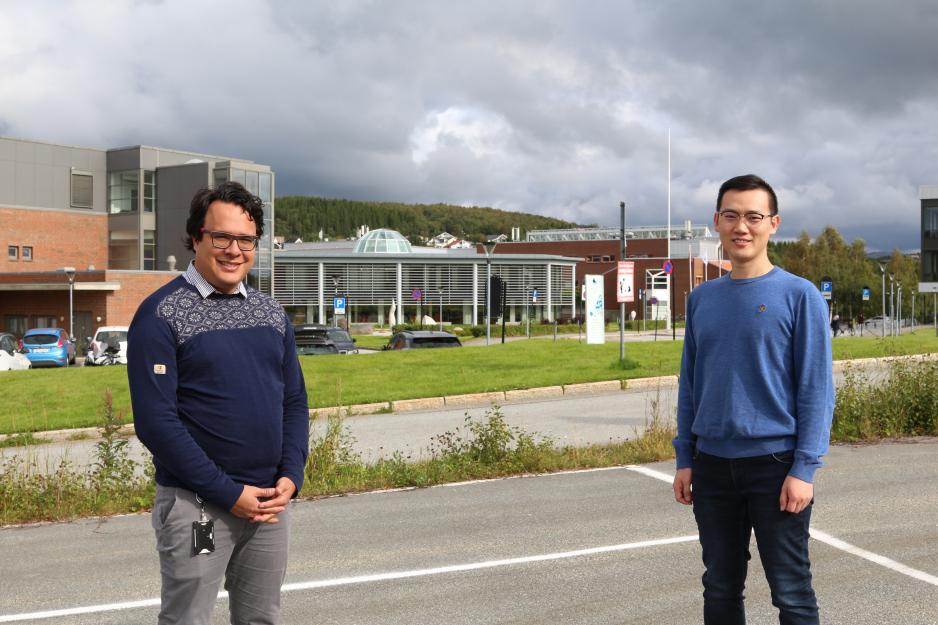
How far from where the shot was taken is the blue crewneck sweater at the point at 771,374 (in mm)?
3471

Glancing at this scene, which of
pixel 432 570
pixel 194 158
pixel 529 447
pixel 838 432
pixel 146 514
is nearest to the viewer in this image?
pixel 432 570

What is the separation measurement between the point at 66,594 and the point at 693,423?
4047mm

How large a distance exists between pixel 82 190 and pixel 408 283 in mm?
37089

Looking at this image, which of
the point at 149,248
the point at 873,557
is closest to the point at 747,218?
the point at 873,557

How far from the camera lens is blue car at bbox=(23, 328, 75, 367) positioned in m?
34.5

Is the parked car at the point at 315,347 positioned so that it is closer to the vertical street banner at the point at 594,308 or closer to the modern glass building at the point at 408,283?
the vertical street banner at the point at 594,308

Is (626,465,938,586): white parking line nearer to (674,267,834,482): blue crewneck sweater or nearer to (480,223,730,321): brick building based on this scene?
(674,267,834,482): blue crewneck sweater

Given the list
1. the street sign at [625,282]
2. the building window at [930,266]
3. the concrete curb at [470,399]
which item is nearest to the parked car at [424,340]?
the street sign at [625,282]

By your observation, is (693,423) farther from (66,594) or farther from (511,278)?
(511,278)

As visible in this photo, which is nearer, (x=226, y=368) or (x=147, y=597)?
(x=226, y=368)

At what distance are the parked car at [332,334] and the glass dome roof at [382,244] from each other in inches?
2416

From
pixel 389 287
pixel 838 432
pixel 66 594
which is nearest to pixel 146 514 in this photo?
pixel 66 594

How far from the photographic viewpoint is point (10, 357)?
30672 millimetres

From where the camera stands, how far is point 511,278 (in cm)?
9462
